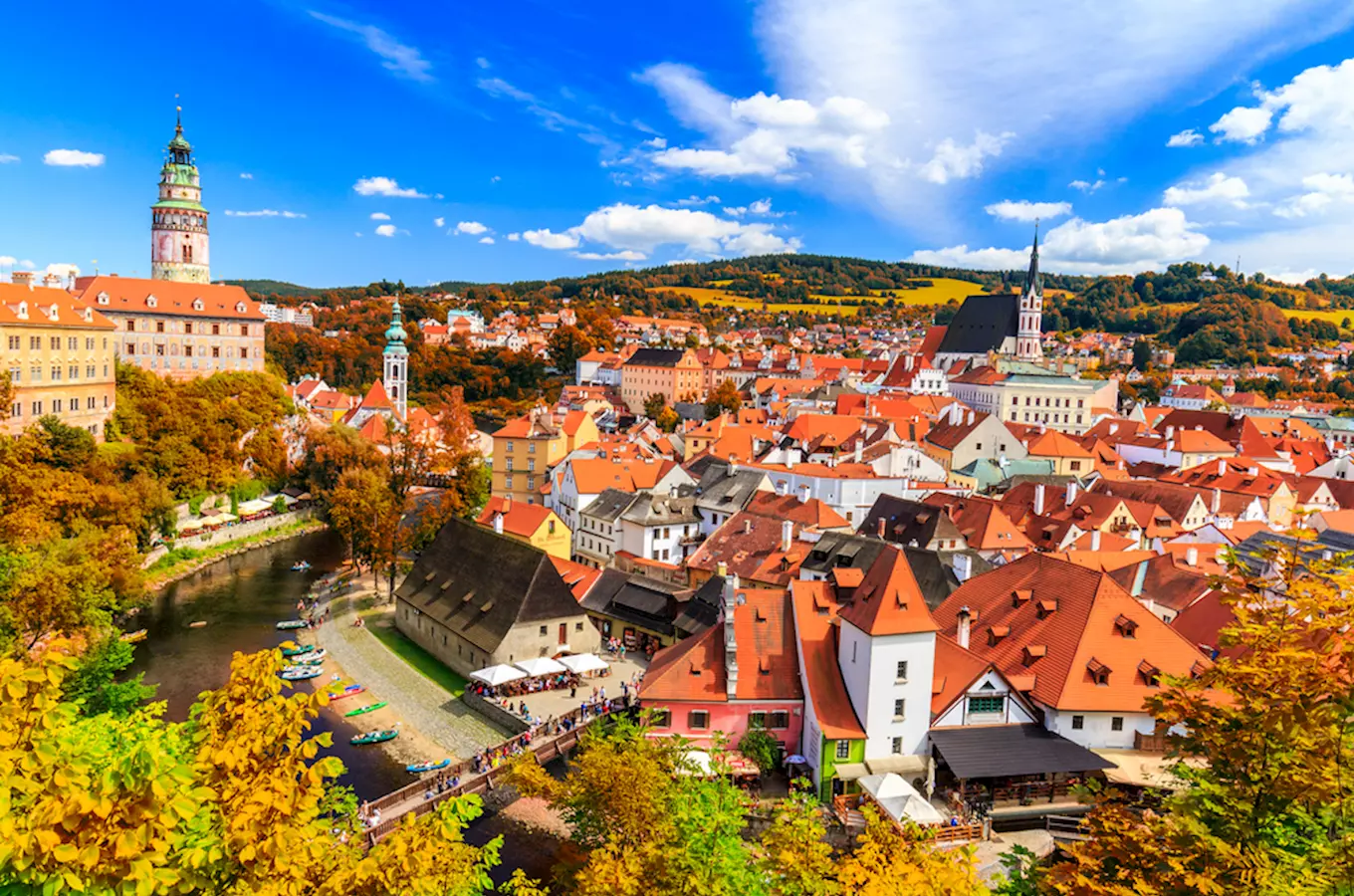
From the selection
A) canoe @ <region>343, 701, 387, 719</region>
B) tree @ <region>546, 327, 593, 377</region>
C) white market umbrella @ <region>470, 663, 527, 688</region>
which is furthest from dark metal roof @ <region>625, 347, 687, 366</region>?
canoe @ <region>343, 701, 387, 719</region>

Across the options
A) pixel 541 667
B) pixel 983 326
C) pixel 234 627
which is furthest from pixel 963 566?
pixel 983 326

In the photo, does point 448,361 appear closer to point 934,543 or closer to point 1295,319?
point 934,543

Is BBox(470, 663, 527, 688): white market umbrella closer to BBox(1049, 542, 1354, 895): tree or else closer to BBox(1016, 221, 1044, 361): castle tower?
BBox(1049, 542, 1354, 895): tree

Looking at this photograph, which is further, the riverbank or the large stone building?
the large stone building

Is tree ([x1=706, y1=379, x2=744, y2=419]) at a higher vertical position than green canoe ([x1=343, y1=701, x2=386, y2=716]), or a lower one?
higher

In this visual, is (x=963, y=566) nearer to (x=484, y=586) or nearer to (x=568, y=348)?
(x=484, y=586)

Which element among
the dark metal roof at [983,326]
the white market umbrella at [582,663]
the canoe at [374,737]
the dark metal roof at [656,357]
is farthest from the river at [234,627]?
the dark metal roof at [983,326]

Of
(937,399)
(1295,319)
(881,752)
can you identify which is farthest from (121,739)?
(1295,319)
